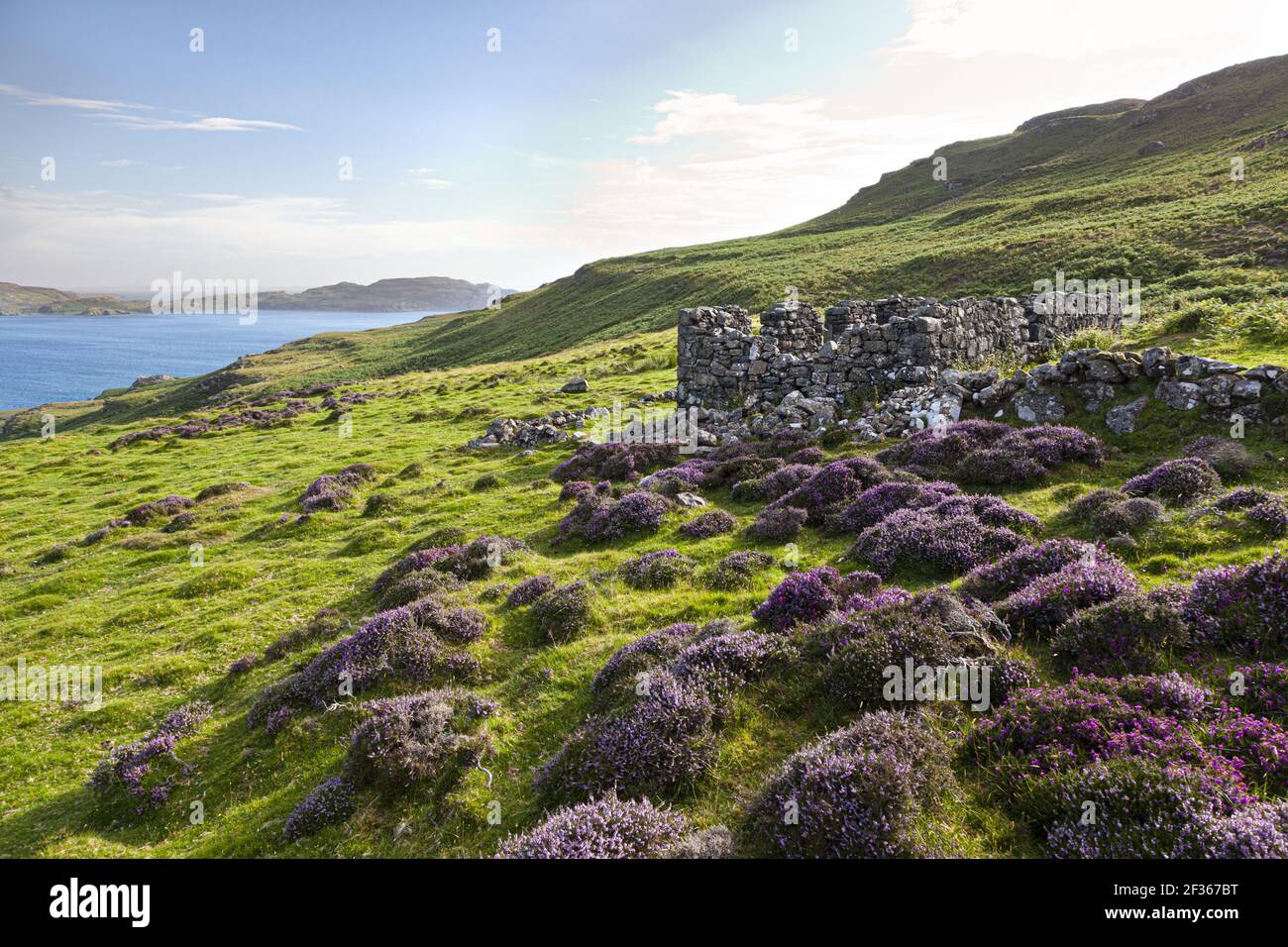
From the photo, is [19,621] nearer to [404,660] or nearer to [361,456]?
[404,660]

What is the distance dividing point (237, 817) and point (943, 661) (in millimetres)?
8514

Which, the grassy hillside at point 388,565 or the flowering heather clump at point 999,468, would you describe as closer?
the grassy hillside at point 388,565

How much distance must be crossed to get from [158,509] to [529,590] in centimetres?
2079

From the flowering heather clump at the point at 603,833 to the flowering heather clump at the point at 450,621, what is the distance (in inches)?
208

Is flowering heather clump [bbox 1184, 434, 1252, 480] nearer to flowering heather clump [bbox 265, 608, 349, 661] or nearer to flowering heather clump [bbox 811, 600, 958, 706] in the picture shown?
flowering heather clump [bbox 811, 600, 958, 706]

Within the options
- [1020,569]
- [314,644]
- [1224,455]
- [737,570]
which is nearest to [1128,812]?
[1020,569]

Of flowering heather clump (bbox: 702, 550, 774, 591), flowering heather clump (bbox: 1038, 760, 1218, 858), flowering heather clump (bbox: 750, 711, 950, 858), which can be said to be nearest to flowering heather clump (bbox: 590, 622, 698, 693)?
flowering heather clump (bbox: 702, 550, 774, 591)

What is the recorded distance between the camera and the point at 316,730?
8.70 meters

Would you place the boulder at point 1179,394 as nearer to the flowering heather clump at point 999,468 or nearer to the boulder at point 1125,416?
the boulder at point 1125,416

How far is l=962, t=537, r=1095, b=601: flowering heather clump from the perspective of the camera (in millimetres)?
8430

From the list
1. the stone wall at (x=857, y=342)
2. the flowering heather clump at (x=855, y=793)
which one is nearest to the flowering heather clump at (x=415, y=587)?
the flowering heather clump at (x=855, y=793)

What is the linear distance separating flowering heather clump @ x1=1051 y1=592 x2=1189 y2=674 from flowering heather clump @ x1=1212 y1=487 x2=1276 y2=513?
3.93 m

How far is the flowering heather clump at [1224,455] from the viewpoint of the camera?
10.7 meters

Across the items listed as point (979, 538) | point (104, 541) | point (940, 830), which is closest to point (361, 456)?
point (104, 541)
